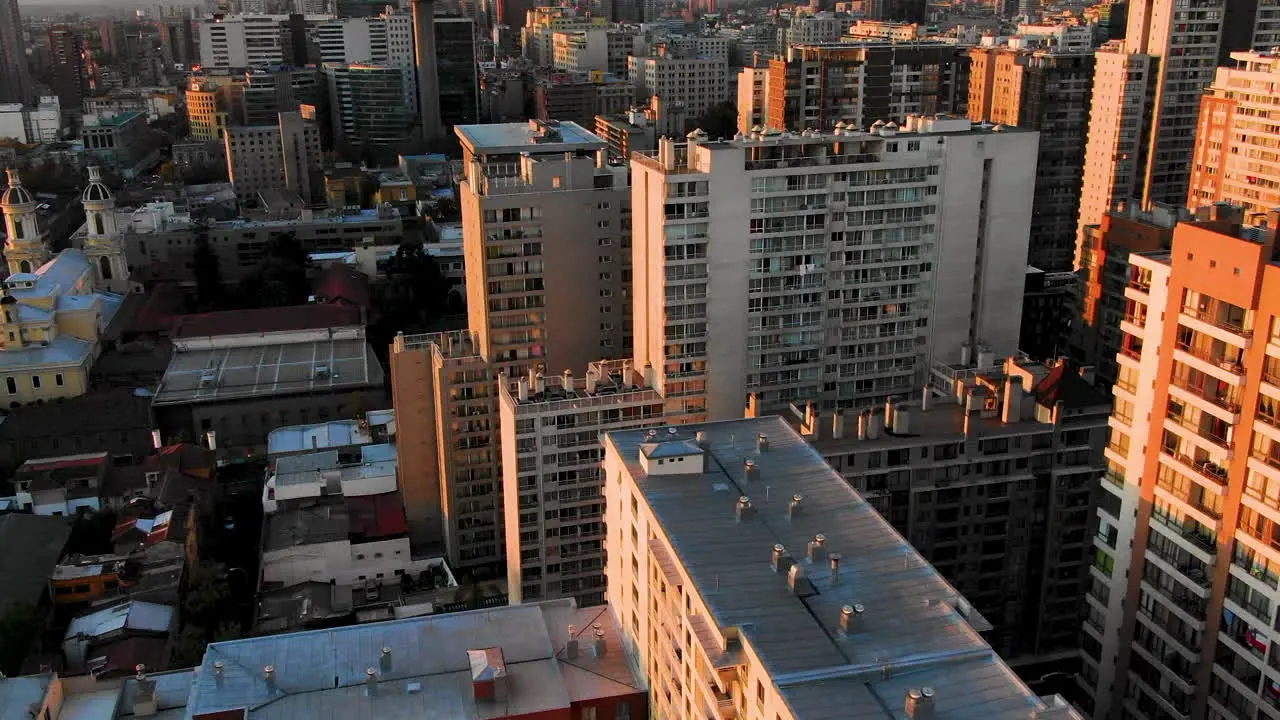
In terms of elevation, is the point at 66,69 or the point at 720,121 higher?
the point at 66,69

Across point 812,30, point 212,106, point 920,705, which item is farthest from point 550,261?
point 812,30

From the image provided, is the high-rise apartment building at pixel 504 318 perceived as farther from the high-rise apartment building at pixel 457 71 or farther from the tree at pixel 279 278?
the high-rise apartment building at pixel 457 71

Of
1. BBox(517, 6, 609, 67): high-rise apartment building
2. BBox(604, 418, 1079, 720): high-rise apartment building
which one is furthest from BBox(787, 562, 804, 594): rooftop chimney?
BBox(517, 6, 609, 67): high-rise apartment building

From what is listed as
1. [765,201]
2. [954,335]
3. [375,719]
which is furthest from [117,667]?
[954,335]

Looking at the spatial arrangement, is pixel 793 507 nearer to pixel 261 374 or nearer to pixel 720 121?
pixel 261 374

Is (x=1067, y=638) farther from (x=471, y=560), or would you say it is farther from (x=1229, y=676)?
(x=471, y=560)

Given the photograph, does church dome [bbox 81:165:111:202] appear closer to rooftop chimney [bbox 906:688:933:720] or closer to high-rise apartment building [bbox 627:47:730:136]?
high-rise apartment building [bbox 627:47:730:136]

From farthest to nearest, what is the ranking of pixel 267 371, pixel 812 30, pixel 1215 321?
1. pixel 812 30
2. pixel 267 371
3. pixel 1215 321

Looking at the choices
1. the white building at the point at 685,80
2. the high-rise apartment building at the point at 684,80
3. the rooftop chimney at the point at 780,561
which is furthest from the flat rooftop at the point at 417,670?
the white building at the point at 685,80
